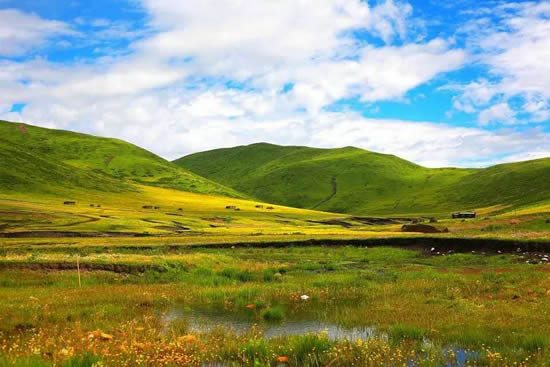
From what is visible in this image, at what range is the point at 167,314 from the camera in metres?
20.4

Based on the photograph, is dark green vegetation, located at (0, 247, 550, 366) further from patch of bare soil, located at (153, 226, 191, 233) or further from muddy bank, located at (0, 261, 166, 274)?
patch of bare soil, located at (153, 226, 191, 233)

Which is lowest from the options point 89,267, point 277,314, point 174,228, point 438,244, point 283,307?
point 174,228

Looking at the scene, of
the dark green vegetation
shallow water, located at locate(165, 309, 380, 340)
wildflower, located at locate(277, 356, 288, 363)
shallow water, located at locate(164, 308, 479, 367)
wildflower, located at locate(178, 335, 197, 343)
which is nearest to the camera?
wildflower, located at locate(277, 356, 288, 363)

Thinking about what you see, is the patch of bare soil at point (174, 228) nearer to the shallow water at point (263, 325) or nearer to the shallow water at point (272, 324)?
the shallow water at point (272, 324)

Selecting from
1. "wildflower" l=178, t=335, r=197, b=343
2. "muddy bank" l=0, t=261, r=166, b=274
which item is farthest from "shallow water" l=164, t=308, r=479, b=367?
"muddy bank" l=0, t=261, r=166, b=274

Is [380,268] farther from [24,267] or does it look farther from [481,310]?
[24,267]

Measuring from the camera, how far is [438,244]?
176ft

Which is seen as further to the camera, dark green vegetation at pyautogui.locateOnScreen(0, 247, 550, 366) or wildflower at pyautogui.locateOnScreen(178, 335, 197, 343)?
wildflower at pyautogui.locateOnScreen(178, 335, 197, 343)

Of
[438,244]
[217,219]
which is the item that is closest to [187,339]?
[438,244]

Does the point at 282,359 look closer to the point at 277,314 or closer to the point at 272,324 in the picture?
the point at 272,324

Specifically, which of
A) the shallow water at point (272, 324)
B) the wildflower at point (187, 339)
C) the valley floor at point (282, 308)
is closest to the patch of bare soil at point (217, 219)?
the valley floor at point (282, 308)

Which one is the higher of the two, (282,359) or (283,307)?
(282,359)

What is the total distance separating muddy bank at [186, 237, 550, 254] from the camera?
Result: 44.5 metres

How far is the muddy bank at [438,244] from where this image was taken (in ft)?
146
